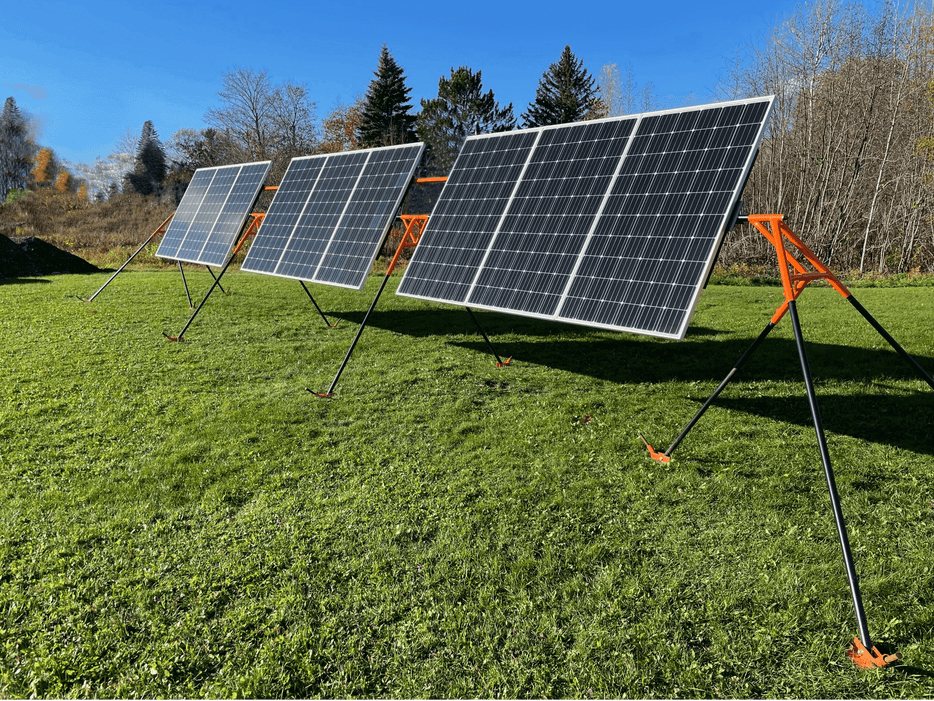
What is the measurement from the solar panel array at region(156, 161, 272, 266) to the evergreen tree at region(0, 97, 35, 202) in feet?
249

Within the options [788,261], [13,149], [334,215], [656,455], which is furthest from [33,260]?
[13,149]

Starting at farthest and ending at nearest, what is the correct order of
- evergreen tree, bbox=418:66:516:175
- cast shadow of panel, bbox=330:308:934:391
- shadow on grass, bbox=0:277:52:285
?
evergreen tree, bbox=418:66:516:175
shadow on grass, bbox=0:277:52:285
cast shadow of panel, bbox=330:308:934:391

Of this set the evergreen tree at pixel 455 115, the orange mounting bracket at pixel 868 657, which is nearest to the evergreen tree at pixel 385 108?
the evergreen tree at pixel 455 115

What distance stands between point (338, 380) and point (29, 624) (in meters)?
5.36

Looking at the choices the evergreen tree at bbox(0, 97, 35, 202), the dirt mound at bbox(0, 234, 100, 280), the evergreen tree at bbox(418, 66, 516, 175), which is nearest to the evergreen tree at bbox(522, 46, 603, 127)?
the evergreen tree at bbox(418, 66, 516, 175)

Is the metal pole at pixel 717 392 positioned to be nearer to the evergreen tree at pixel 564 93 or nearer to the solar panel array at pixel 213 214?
the solar panel array at pixel 213 214

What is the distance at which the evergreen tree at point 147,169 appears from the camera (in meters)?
63.3

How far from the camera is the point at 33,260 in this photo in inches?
882

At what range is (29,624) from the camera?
3.76 m

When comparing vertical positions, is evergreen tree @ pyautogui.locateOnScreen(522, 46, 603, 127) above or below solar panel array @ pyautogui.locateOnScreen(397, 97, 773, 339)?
above

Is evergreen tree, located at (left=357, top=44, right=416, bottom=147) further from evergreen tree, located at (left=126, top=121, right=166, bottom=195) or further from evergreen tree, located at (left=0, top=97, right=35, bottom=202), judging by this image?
evergreen tree, located at (left=0, top=97, right=35, bottom=202)

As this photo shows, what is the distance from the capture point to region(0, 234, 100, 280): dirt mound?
21573 millimetres

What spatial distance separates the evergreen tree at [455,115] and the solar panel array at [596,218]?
36.6 m

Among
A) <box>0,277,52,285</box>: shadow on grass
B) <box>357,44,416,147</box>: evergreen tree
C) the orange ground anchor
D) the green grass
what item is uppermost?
<box>357,44,416,147</box>: evergreen tree
